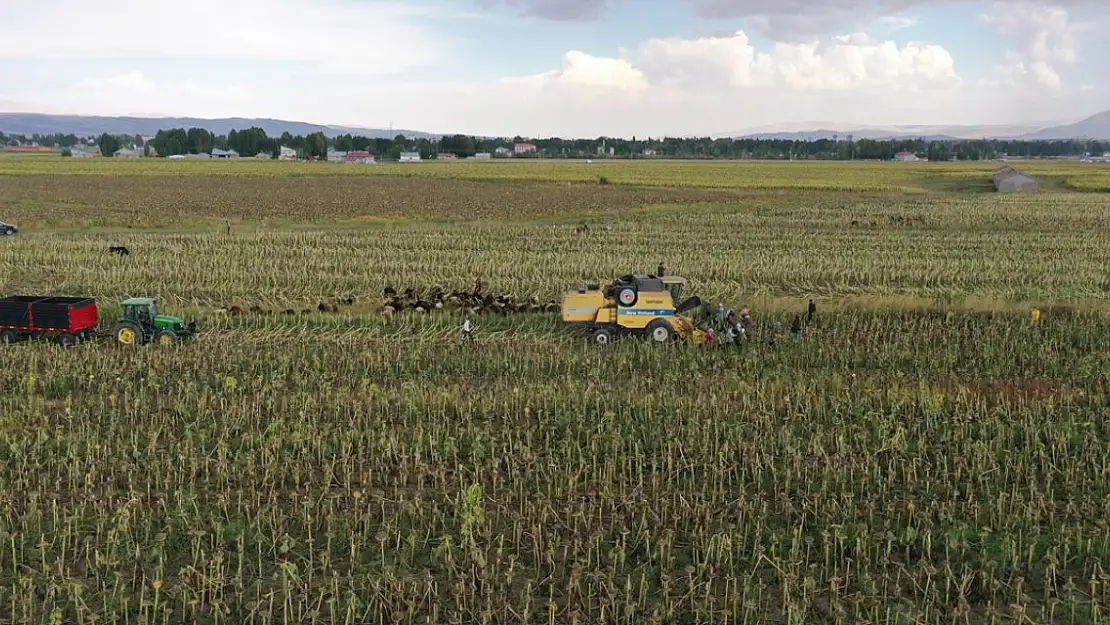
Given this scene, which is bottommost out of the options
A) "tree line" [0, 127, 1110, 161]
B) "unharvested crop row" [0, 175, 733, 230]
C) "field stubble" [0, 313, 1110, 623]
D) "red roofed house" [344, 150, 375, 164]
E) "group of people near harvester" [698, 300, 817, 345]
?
"field stubble" [0, 313, 1110, 623]

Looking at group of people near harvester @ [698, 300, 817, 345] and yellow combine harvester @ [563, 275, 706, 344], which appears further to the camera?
yellow combine harvester @ [563, 275, 706, 344]

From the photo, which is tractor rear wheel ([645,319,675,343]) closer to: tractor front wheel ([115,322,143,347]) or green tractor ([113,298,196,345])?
green tractor ([113,298,196,345])

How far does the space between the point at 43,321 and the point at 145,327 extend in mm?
1880

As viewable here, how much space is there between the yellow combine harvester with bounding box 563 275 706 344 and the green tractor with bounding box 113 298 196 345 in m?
7.67

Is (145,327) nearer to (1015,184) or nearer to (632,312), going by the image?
(632,312)

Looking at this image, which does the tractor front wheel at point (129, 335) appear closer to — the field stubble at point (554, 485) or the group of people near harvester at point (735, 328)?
the field stubble at point (554, 485)

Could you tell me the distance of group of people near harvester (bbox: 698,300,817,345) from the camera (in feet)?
57.1

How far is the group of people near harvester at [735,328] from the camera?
17391 millimetres

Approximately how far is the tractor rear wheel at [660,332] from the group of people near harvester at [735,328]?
648 mm

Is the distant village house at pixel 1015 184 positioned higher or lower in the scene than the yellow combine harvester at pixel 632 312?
higher

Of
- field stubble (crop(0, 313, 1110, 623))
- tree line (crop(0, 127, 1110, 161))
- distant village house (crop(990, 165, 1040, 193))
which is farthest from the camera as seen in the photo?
tree line (crop(0, 127, 1110, 161))

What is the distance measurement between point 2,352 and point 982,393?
56.5 ft

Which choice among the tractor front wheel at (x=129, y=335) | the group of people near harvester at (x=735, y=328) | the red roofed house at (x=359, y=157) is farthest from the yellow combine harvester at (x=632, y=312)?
the red roofed house at (x=359, y=157)

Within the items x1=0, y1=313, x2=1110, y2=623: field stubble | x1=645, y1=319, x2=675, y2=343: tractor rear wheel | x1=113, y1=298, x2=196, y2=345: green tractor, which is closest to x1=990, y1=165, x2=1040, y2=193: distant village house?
x1=0, y1=313, x2=1110, y2=623: field stubble
